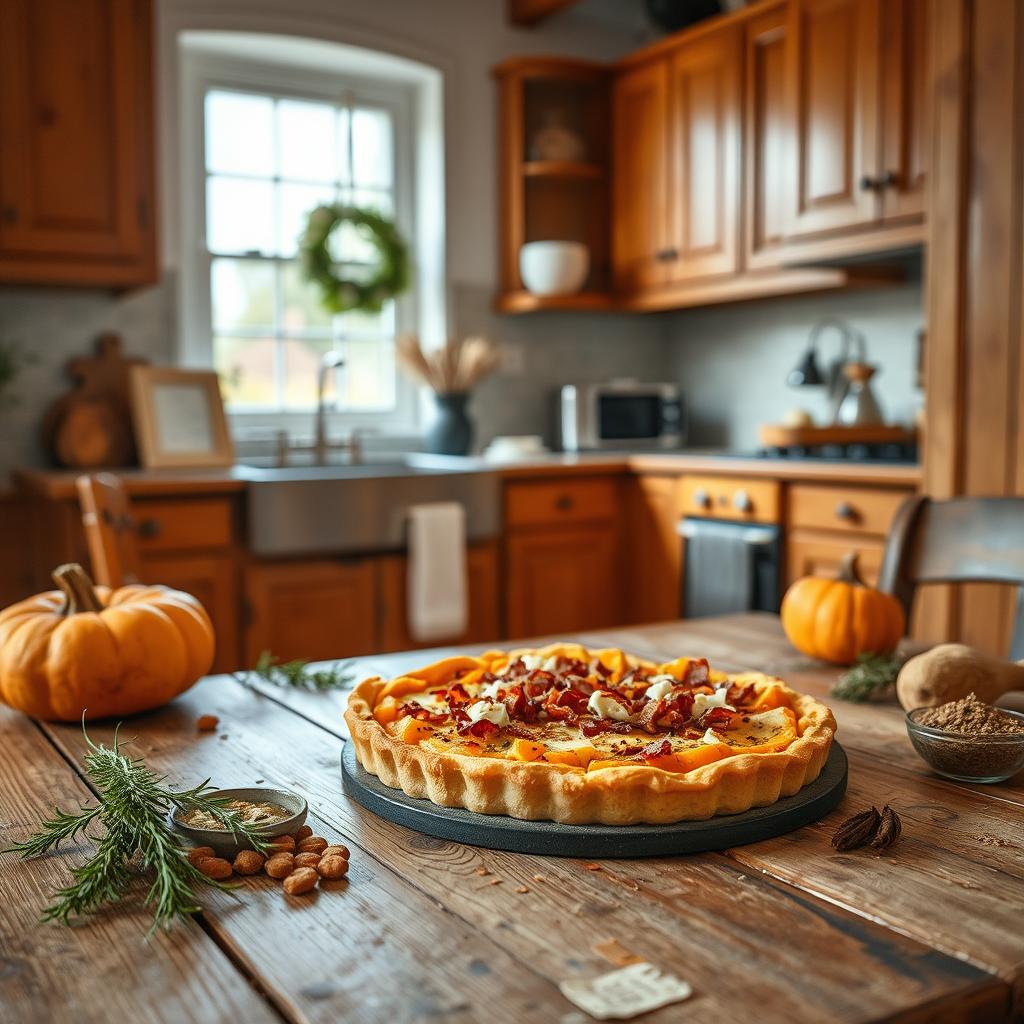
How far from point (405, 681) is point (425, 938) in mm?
497

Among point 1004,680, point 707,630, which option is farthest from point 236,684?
point 1004,680

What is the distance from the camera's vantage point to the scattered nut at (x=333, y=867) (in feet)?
2.67

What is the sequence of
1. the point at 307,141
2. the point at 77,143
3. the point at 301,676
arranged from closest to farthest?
the point at 301,676 → the point at 77,143 → the point at 307,141

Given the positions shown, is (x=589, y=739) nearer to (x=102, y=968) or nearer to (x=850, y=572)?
(x=102, y=968)

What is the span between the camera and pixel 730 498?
3.55 metres

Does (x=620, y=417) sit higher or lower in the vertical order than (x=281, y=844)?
higher

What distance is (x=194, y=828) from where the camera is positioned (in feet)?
2.81

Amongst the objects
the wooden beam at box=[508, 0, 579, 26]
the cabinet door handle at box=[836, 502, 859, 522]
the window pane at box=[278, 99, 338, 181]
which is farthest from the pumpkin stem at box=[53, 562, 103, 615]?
the wooden beam at box=[508, 0, 579, 26]

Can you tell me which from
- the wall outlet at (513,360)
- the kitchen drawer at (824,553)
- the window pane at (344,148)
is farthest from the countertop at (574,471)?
the window pane at (344,148)

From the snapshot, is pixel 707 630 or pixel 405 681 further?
pixel 707 630

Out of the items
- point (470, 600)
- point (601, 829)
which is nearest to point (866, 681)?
point (601, 829)

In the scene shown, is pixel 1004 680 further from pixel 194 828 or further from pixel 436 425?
pixel 436 425

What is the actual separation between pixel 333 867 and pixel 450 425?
3356 mm

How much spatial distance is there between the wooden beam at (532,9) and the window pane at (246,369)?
156cm
